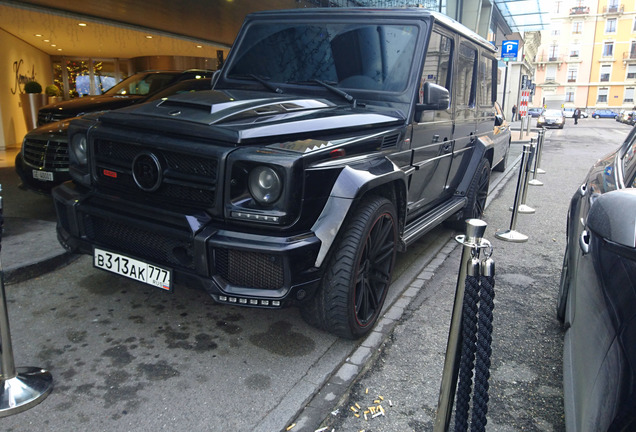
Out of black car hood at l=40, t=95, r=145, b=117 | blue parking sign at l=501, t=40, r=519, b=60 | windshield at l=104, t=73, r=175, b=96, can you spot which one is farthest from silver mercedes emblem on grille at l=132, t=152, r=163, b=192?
blue parking sign at l=501, t=40, r=519, b=60

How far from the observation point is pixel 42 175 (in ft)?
16.6

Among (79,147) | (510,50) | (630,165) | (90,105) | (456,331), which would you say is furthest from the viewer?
(510,50)

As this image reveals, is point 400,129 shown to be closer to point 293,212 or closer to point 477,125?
point 293,212

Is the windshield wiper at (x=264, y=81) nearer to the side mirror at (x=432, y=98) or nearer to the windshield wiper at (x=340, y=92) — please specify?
the windshield wiper at (x=340, y=92)

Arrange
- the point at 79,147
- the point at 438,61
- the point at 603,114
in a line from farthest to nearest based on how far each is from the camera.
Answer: the point at 603,114, the point at 438,61, the point at 79,147

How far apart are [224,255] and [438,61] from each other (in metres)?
2.54

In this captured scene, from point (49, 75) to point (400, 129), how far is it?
17533 mm

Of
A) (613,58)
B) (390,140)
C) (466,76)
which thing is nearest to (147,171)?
(390,140)

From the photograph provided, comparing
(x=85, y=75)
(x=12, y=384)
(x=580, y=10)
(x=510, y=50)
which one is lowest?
(x=12, y=384)

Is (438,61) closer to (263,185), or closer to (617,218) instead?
(263,185)

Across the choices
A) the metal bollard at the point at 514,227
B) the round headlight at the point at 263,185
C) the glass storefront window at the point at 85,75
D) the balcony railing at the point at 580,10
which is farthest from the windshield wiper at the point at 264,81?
the balcony railing at the point at 580,10

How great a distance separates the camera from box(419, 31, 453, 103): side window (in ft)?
12.0

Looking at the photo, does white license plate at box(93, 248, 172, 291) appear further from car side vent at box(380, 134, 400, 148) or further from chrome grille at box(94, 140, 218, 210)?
car side vent at box(380, 134, 400, 148)

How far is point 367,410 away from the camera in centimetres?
242
